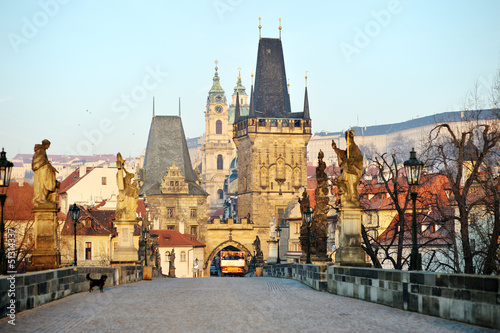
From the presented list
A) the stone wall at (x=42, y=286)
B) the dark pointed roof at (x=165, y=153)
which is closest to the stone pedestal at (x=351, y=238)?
the stone wall at (x=42, y=286)

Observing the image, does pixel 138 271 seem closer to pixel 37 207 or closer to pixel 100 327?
pixel 37 207

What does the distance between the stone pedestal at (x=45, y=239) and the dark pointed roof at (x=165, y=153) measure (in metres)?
94.6

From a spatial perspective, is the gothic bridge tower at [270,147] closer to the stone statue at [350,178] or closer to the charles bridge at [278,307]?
the stone statue at [350,178]

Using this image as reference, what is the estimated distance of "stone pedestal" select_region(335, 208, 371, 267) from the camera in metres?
22.0

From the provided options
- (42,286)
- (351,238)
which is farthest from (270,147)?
(42,286)

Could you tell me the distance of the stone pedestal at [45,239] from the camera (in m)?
20.6

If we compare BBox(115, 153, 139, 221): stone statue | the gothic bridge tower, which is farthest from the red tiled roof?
BBox(115, 153, 139, 221): stone statue

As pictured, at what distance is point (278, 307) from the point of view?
1748 cm

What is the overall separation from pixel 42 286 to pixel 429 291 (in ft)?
26.1

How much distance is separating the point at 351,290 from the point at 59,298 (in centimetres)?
699

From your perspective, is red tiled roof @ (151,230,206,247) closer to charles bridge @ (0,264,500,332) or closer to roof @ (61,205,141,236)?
roof @ (61,205,141,236)

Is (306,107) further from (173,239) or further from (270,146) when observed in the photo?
(173,239)

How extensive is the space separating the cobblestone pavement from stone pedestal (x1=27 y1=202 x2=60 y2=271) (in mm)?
1096

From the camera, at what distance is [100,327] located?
1369cm
